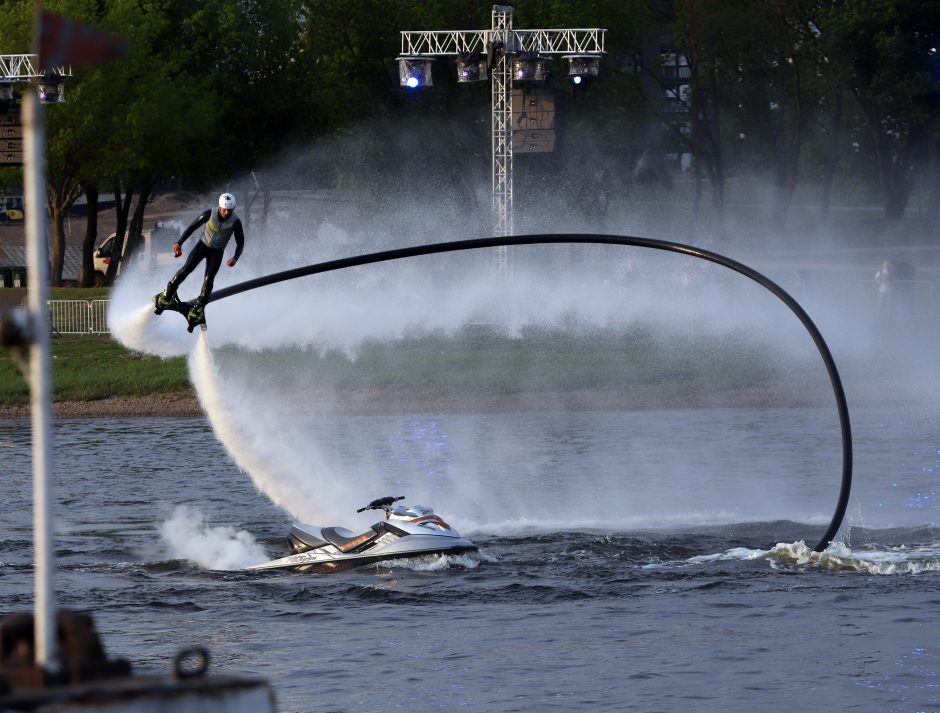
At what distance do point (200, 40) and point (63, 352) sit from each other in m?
23.9

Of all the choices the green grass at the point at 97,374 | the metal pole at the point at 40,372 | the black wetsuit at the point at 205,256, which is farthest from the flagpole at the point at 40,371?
the green grass at the point at 97,374

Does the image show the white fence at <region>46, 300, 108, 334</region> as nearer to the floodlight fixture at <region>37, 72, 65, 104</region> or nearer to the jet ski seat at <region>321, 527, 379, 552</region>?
the floodlight fixture at <region>37, 72, 65, 104</region>

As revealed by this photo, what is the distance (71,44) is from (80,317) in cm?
3492

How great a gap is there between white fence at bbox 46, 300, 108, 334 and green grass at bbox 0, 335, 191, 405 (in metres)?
0.87

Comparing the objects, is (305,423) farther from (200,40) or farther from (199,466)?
(200,40)

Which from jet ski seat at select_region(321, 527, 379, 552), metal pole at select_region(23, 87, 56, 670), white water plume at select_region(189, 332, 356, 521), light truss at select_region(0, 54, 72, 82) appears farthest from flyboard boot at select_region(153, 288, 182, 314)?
light truss at select_region(0, 54, 72, 82)

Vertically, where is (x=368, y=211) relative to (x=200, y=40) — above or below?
below

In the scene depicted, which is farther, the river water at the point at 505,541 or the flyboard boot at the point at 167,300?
the flyboard boot at the point at 167,300

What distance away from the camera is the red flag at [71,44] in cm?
569

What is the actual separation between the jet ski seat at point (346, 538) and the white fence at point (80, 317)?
2373cm

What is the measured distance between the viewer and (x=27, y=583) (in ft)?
56.2

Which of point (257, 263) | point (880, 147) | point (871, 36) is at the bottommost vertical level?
point (257, 263)

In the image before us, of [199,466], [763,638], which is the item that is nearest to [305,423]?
[199,466]

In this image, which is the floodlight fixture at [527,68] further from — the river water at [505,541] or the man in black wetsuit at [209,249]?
the man in black wetsuit at [209,249]
